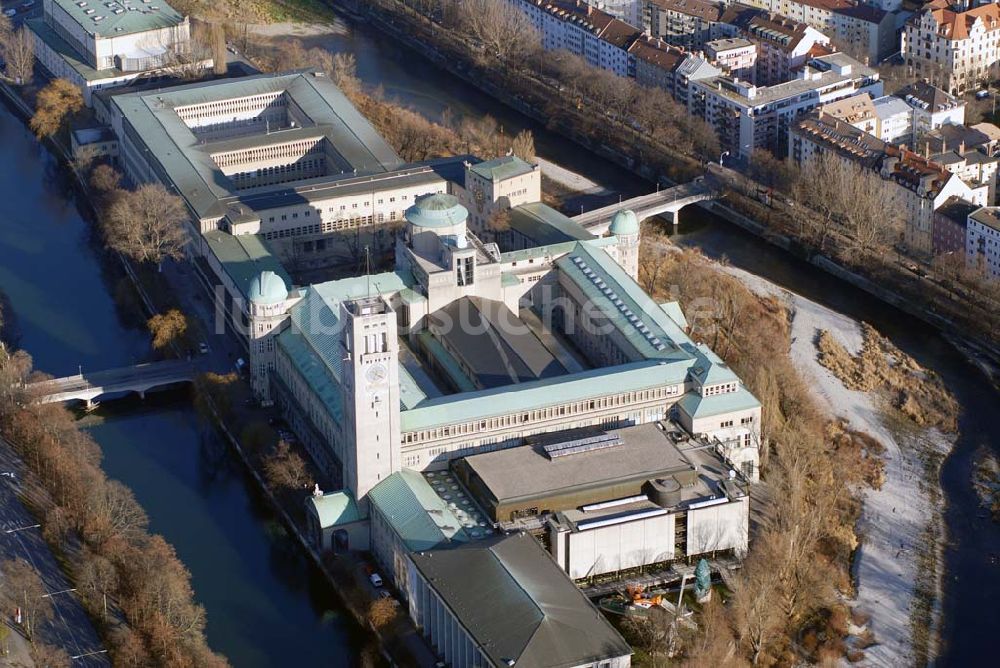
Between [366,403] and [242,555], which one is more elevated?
[366,403]

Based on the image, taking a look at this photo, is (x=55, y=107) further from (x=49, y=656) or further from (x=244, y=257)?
(x=49, y=656)

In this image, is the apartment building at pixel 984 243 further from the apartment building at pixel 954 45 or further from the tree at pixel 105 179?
the tree at pixel 105 179

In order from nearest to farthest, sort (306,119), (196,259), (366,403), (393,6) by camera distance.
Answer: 1. (366,403)
2. (196,259)
3. (306,119)
4. (393,6)

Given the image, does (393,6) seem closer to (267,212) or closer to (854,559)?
(267,212)

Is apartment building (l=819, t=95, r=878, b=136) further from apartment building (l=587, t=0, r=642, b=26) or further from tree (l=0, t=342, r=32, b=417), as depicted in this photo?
tree (l=0, t=342, r=32, b=417)

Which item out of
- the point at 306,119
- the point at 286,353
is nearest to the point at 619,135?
the point at 306,119
